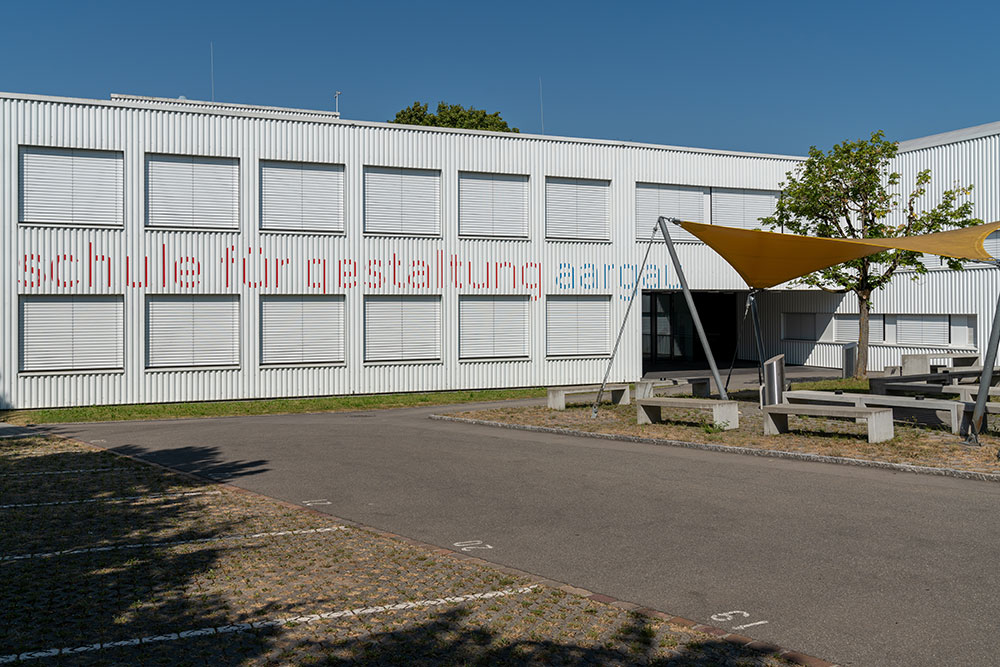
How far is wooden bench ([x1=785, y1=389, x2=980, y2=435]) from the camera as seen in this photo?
13.9 metres

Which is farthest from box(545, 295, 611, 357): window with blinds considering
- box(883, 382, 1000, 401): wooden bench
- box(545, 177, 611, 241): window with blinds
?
box(883, 382, 1000, 401): wooden bench

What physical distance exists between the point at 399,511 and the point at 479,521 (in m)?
0.97

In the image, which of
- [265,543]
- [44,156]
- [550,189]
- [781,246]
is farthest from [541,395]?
[265,543]

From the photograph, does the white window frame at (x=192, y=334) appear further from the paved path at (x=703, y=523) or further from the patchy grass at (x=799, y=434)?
the paved path at (x=703, y=523)

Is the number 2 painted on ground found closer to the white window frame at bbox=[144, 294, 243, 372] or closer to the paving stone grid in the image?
the paving stone grid

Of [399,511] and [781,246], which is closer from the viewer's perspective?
[399,511]

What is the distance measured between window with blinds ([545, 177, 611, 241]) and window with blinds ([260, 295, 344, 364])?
719 cm

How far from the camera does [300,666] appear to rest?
502cm

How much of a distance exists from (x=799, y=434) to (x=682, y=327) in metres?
26.4

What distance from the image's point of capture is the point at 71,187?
80.6ft

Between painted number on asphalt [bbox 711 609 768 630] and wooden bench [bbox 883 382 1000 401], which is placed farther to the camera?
wooden bench [bbox 883 382 1000 401]

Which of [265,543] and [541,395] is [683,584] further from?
[541,395]

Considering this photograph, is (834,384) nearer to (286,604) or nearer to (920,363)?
(920,363)

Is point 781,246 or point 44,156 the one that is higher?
point 44,156
